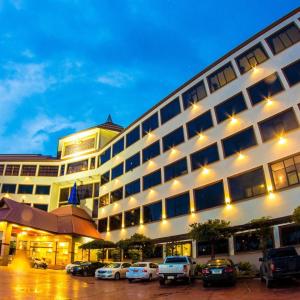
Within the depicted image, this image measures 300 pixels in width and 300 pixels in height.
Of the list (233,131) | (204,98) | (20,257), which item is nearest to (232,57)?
(204,98)

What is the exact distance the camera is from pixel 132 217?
4184cm

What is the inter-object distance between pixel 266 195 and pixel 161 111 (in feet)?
63.9

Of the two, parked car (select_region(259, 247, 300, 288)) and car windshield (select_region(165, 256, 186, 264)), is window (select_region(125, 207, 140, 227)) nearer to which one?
car windshield (select_region(165, 256, 186, 264))

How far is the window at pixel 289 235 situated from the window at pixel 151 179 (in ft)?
55.5

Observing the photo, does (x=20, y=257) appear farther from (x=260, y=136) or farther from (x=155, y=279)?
(x=260, y=136)

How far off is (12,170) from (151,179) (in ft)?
117

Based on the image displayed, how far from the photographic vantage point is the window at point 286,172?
23.8 m

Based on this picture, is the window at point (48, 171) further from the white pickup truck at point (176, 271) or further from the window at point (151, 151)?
the white pickup truck at point (176, 271)

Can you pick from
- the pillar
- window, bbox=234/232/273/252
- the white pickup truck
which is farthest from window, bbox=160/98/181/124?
the pillar

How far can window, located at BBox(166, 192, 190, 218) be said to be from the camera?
108 feet

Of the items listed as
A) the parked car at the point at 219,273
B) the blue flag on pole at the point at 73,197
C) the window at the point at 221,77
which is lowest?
the parked car at the point at 219,273

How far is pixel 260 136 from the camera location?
27.1m

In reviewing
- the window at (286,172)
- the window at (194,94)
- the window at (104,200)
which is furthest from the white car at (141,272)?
the window at (104,200)

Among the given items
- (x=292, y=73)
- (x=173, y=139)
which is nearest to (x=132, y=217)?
(x=173, y=139)
